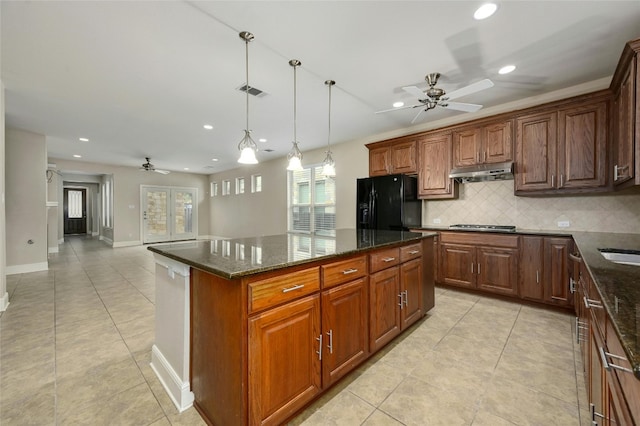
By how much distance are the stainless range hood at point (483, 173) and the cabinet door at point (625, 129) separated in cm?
93

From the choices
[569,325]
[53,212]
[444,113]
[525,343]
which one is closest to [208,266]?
[525,343]

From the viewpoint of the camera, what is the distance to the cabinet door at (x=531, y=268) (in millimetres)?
3059

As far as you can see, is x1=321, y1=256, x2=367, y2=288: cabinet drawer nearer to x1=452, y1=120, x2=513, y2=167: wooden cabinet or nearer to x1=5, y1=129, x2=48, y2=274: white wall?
x1=452, y1=120, x2=513, y2=167: wooden cabinet

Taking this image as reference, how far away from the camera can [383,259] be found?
208cm

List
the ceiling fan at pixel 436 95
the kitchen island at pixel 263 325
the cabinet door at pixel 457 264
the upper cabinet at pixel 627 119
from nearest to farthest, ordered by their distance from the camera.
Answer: the kitchen island at pixel 263 325 < the upper cabinet at pixel 627 119 < the ceiling fan at pixel 436 95 < the cabinet door at pixel 457 264

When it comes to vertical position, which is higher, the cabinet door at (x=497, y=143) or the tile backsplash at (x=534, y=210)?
the cabinet door at (x=497, y=143)

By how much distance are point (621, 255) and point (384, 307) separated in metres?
1.72

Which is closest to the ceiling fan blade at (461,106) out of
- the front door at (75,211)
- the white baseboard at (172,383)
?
the white baseboard at (172,383)

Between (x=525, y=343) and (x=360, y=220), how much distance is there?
290cm

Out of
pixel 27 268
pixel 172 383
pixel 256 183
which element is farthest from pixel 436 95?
pixel 27 268

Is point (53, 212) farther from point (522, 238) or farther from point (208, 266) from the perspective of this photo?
point (522, 238)

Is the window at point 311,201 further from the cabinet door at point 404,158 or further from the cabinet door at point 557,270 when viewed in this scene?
the cabinet door at point 557,270

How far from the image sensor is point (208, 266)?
125 centimetres

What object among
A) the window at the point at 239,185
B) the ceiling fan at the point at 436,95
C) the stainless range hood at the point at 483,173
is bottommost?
the stainless range hood at the point at 483,173
